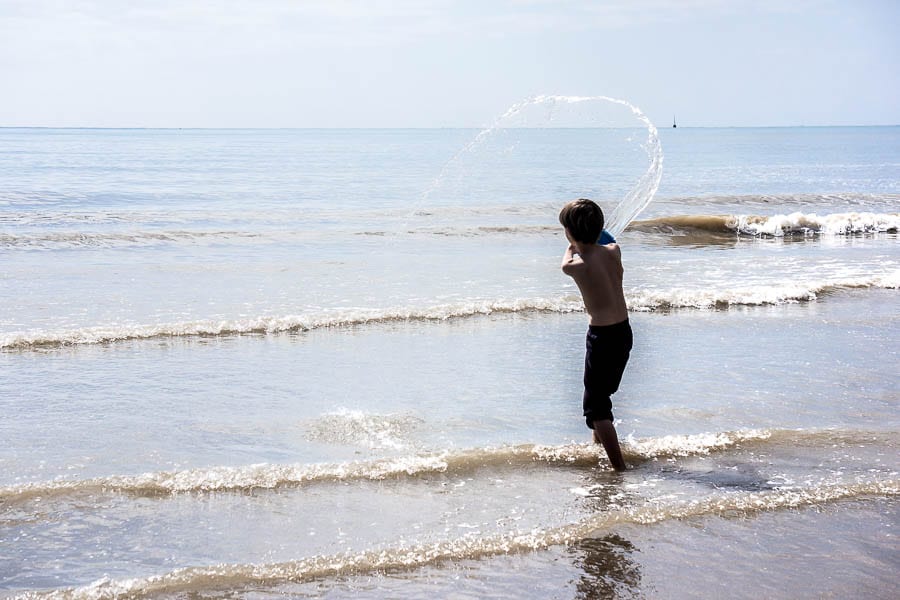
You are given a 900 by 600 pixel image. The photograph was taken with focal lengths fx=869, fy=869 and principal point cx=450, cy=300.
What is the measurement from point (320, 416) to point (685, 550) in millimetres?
3143

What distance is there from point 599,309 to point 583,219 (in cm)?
59

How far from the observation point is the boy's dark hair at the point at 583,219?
5.30m

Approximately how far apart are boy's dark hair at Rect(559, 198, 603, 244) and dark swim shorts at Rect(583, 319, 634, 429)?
606 mm

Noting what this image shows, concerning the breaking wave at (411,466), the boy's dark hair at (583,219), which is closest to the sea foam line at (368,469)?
the breaking wave at (411,466)

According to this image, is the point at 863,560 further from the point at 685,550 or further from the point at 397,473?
the point at 397,473

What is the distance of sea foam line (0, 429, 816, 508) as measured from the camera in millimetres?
5141

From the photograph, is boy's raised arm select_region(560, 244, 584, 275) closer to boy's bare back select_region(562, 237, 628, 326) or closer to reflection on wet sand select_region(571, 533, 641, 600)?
boy's bare back select_region(562, 237, 628, 326)

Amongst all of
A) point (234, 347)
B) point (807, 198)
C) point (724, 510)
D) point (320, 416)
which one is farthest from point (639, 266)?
point (807, 198)

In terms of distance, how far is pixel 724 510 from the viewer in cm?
480

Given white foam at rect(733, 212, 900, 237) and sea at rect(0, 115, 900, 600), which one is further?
white foam at rect(733, 212, 900, 237)

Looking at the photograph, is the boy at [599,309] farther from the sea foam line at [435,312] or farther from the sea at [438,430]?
the sea foam line at [435,312]

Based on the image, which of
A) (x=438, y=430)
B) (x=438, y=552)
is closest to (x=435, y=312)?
→ (x=438, y=430)

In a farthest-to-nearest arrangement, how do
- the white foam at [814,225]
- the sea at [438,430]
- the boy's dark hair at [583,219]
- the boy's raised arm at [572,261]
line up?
the white foam at [814,225] → the boy's raised arm at [572,261] → the boy's dark hair at [583,219] → the sea at [438,430]

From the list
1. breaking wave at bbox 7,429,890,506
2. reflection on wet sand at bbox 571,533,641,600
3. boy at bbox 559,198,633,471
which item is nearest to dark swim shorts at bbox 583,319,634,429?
boy at bbox 559,198,633,471
